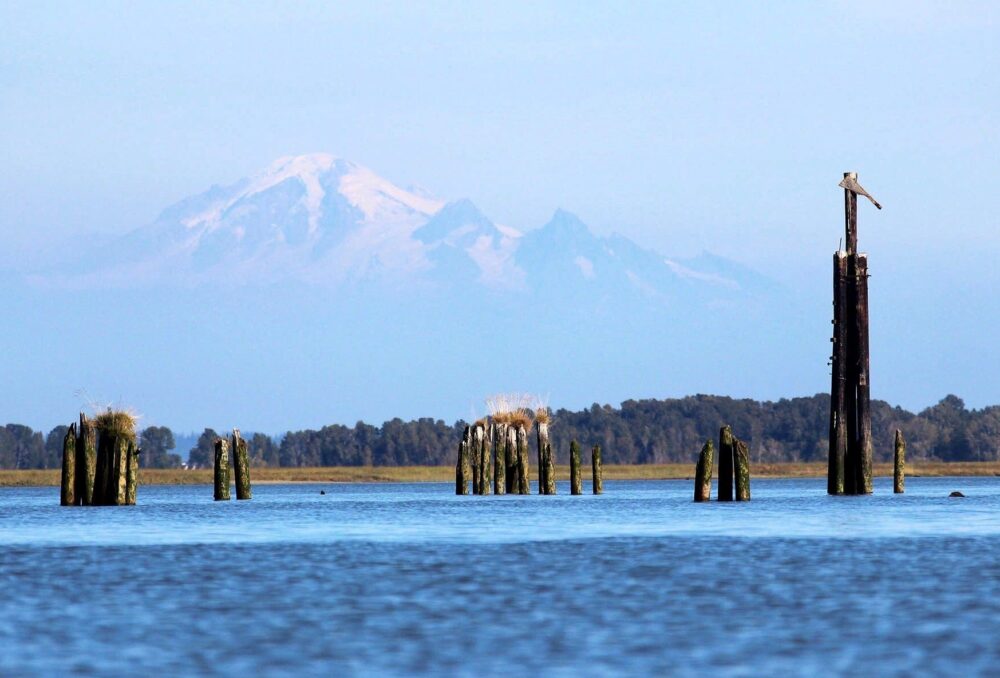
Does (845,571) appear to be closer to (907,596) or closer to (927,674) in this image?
(907,596)

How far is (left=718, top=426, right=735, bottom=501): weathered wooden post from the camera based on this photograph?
5175 cm

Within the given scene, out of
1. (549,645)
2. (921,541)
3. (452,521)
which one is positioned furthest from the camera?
(452,521)

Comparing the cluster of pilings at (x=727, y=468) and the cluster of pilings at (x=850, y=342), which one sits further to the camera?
the cluster of pilings at (x=727, y=468)

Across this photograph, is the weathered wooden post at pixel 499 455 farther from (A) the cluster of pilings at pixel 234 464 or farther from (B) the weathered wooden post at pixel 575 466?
(A) the cluster of pilings at pixel 234 464

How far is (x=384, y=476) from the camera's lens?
163375 millimetres

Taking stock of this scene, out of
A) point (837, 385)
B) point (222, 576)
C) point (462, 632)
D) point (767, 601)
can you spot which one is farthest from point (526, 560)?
point (837, 385)

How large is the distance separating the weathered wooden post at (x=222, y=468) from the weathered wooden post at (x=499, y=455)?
910 cm

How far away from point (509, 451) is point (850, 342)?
19.1 meters

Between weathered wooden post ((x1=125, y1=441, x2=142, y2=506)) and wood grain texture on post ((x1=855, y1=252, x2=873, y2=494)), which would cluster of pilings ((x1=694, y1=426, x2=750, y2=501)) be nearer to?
wood grain texture on post ((x1=855, y1=252, x2=873, y2=494))

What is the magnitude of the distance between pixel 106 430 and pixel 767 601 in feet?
108

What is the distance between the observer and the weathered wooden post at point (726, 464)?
5175cm

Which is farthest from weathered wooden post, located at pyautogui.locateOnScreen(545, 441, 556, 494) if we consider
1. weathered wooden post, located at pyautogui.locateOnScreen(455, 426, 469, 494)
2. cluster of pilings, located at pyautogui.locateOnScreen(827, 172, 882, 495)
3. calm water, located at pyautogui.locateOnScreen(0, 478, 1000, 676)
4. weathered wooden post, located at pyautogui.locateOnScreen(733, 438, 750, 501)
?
calm water, located at pyautogui.locateOnScreen(0, 478, 1000, 676)

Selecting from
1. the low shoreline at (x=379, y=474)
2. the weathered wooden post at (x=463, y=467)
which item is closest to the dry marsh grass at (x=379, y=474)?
the low shoreline at (x=379, y=474)

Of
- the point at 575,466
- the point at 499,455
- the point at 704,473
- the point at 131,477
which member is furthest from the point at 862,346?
the point at 131,477
